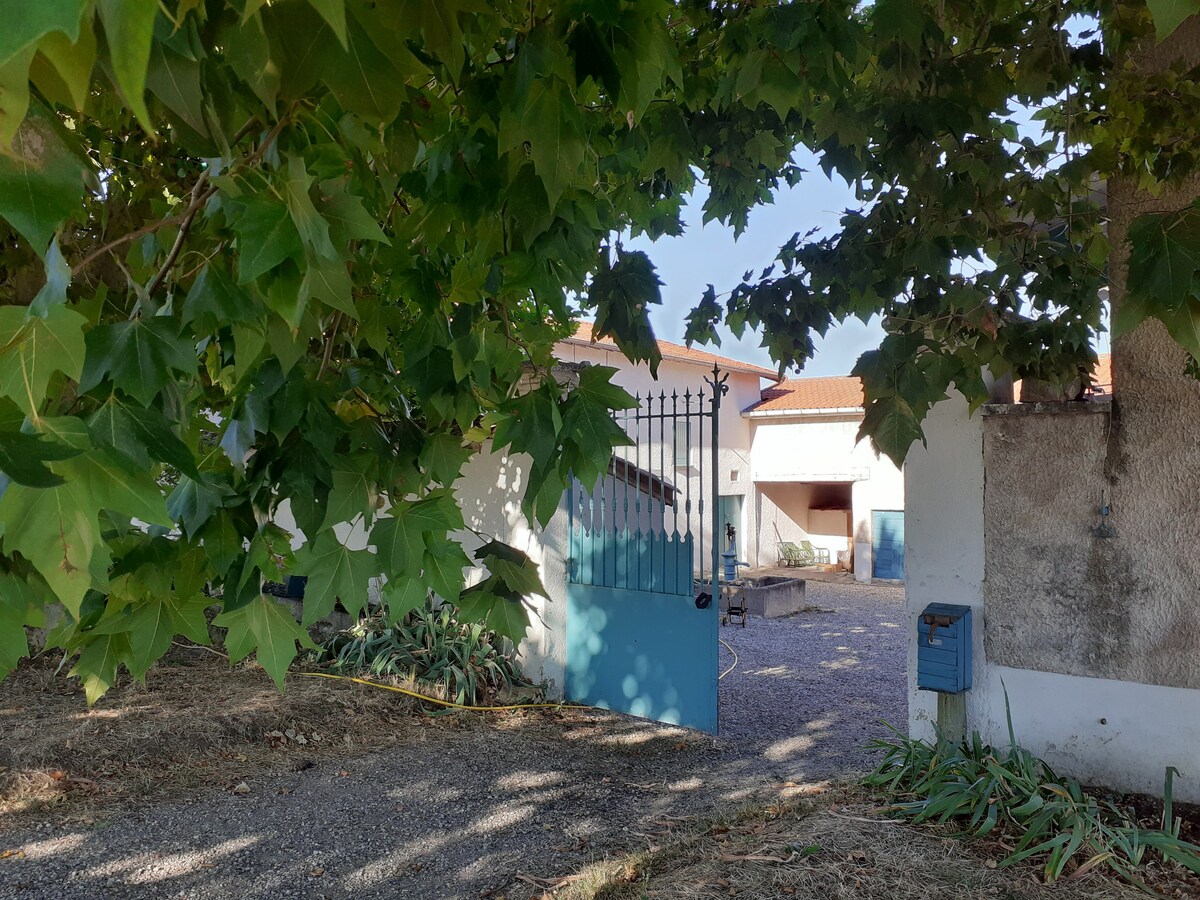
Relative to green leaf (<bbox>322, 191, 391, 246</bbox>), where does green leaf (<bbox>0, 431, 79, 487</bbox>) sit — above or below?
below

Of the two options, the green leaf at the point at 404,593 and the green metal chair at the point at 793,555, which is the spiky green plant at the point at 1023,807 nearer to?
the green leaf at the point at 404,593

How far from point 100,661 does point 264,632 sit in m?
0.39

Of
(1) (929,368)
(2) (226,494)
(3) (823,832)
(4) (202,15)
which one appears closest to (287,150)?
(4) (202,15)

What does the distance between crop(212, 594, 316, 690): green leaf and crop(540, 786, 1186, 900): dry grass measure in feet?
7.77

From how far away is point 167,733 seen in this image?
5574mm

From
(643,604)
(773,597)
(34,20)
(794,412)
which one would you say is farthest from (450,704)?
(794,412)

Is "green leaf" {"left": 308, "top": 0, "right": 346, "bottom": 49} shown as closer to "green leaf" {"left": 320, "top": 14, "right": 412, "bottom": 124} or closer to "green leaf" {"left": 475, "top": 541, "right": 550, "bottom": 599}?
"green leaf" {"left": 320, "top": 14, "right": 412, "bottom": 124}

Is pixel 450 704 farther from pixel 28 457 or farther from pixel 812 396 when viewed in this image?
pixel 812 396

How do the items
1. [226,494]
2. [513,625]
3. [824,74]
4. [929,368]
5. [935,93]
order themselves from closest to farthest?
[226,494] < [513,625] < [824,74] < [929,368] < [935,93]

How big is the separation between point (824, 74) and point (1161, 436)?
8.15ft

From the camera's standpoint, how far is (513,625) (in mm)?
1775

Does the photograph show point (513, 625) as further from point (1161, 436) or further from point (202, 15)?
point (1161, 436)

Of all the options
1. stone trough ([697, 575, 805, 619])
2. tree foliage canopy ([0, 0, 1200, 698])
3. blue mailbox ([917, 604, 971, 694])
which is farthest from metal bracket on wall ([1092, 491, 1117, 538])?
stone trough ([697, 575, 805, 619])

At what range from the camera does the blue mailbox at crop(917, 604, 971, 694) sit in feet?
13.2
